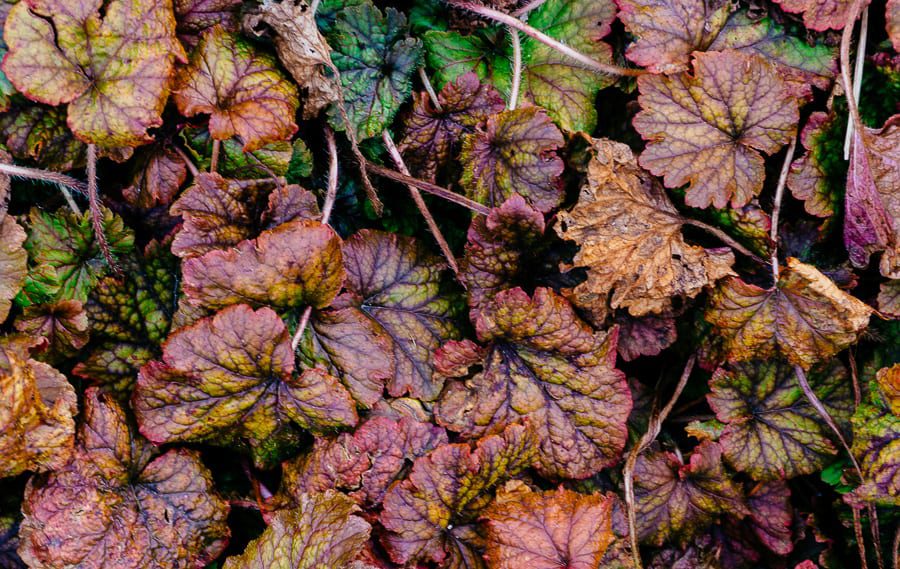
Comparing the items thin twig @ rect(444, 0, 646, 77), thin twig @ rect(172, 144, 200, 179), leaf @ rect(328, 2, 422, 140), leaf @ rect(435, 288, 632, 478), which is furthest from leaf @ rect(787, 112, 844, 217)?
thin twig @ rect(172, 144, 200, 179)

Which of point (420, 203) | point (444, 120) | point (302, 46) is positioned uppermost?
point (302, 46)

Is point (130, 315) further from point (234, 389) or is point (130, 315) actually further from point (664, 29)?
point (664, 29)

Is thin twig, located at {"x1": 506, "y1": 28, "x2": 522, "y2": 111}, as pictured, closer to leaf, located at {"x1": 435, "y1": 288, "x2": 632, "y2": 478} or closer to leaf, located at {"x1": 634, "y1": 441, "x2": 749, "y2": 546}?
leaf, located at {"x1": 435, "y1": 288, "x2": 632, "y2": 478}

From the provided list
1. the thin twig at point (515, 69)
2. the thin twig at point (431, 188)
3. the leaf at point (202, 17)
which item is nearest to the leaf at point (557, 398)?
the thin twig at point (431, 188)

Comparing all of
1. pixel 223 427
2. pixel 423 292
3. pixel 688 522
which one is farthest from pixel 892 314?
pixel 223 427

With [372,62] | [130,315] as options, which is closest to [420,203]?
[372,62]

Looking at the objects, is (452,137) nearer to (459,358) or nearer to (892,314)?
(459,358)

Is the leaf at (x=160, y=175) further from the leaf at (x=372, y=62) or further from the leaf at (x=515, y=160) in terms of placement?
the leaf at (x=515, y=160)
